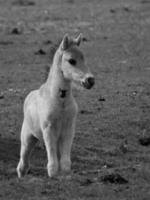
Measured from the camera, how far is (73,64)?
1009 cm

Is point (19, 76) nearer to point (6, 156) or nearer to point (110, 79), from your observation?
point (110, 79)

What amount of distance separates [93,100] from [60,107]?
7.26 meters

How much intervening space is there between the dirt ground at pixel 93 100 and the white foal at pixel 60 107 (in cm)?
34

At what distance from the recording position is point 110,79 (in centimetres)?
1998

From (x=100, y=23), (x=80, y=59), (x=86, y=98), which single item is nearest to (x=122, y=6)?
(x=100, y=23)

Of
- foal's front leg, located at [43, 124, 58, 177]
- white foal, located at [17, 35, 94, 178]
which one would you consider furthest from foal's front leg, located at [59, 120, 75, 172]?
foal's front leg, located at [43, 124, 58, 177]

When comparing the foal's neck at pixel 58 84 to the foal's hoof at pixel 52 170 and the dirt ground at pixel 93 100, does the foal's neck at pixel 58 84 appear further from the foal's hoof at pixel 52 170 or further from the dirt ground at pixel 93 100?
the foal's hoof at pixel 52 170

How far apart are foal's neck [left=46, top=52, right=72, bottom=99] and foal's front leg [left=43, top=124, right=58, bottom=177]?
1.52 ft

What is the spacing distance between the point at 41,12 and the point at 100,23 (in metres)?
4.40

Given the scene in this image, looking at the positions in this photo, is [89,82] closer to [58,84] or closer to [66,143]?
[58,84]

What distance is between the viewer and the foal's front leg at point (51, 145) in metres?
10.1

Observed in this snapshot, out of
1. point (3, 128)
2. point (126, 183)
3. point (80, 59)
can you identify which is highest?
point (80, 59)

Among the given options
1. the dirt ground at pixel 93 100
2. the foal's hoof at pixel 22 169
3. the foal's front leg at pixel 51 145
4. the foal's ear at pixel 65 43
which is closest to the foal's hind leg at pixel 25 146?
the foal's hoof at pixel 22 169

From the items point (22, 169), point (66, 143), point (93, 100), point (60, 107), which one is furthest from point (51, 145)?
point (93, 100)
